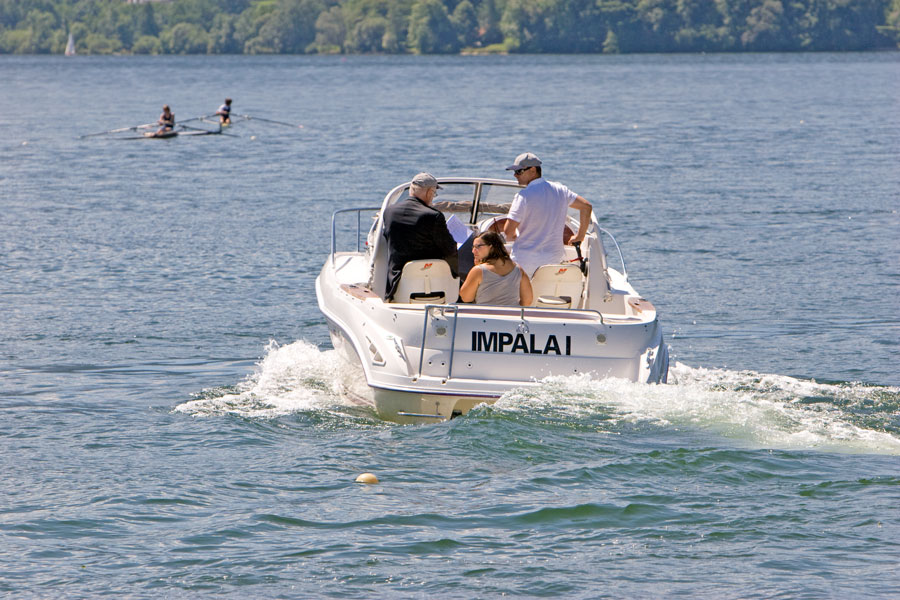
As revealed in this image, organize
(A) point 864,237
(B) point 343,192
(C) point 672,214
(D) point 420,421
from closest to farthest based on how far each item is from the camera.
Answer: (D) point 420,421, (A) point 864,237, (C) point 672,214, (B) point 343,192

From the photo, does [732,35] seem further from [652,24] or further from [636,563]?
[636,563]

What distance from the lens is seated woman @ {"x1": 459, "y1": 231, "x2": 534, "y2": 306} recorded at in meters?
9.68

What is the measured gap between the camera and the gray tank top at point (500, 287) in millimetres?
9703

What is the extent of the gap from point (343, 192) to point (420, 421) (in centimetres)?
1835

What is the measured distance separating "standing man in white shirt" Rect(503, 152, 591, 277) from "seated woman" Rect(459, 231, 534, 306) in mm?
582

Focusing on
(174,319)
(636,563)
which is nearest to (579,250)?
(636,563)

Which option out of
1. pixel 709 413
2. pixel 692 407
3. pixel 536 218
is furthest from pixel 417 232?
pixel 709 413

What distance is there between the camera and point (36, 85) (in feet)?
292

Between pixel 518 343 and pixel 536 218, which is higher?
pixel 536 218

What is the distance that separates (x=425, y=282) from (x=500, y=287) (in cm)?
67

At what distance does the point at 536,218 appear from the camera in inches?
403

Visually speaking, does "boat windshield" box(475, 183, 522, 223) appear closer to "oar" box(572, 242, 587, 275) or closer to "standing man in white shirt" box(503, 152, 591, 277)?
"oar" box(572, 242, 587, 275)

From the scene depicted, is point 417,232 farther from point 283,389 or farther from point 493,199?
point 493,199

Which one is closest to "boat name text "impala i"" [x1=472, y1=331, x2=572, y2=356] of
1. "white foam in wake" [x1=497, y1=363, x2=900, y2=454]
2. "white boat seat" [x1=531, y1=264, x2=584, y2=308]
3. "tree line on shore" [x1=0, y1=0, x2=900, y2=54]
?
"white foam in wake" [x1=497, y1=363, x2=900, y2=454]
